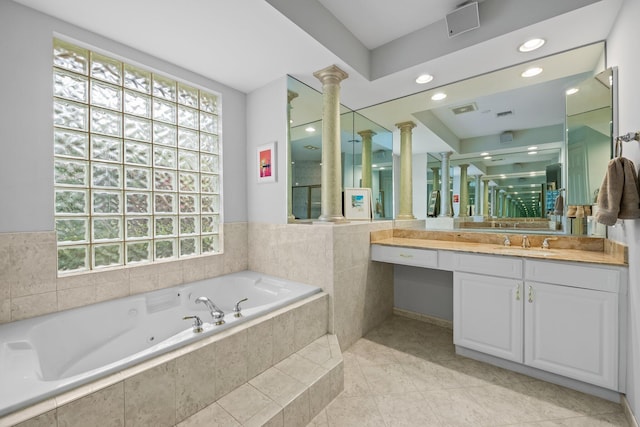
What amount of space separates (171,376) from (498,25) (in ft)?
9.22

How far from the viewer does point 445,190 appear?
2877 millimetres

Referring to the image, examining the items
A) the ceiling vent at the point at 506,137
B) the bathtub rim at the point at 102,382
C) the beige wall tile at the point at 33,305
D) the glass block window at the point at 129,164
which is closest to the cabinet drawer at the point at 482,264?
the ceiling vent at the point at 506,137

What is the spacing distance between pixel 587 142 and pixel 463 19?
127cm

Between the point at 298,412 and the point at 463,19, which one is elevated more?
the point at 463,19

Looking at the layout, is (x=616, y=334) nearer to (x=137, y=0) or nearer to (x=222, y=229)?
(x=222, y=229)

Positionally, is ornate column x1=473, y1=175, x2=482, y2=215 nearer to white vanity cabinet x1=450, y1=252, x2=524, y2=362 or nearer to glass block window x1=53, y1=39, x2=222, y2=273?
white vanity cabinet x1=450, y1=252, x2=524, y2=362

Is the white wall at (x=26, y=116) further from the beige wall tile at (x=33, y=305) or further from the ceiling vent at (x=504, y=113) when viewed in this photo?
the ceiling vent at (x=504, y=113)

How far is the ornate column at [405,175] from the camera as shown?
3150 mm

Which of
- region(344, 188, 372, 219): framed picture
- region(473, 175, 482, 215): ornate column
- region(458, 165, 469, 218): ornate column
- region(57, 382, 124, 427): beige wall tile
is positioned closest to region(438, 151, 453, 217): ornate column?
region(458, 165, 469, 218): ornate column

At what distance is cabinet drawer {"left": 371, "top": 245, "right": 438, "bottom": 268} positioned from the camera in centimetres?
224

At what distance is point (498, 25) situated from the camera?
1811 mm

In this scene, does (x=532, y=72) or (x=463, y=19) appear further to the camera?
(x=532, y=72)

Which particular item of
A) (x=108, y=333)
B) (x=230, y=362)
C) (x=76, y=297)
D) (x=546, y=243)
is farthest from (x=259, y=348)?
(x=546, y=243)

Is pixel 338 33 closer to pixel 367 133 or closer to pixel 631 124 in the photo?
pixel 367 133
